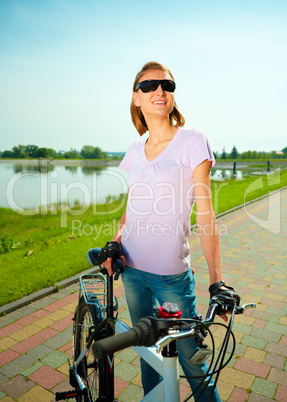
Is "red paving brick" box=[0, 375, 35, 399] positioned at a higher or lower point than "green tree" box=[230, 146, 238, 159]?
lower

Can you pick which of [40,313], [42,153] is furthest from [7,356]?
[42,153]

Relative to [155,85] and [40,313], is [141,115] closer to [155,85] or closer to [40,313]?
[155,85]

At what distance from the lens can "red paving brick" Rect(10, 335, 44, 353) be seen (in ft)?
10.3

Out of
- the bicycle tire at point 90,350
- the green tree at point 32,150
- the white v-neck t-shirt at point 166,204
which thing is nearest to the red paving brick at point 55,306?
the bicycle tire at point 90,350

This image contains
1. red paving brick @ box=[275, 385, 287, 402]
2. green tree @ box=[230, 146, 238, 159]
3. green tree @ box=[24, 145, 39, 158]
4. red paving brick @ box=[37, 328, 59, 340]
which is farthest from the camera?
green tree @ box=[230, 146, 238, 159]

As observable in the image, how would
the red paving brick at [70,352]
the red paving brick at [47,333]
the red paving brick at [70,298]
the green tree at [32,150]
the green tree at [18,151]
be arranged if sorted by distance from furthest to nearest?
the green tree at [18,151] → the green tree at [32,150] → the red paving brick at [70,298] → the red paving brick at [47,333] → the red paving brick at [70,352]

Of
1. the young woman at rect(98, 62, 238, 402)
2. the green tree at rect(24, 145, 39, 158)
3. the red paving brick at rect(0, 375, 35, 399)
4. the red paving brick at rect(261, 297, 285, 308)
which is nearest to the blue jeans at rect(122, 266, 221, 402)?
the young woman at rect(98, 62, 238, 402)

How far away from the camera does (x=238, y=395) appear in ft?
8.52

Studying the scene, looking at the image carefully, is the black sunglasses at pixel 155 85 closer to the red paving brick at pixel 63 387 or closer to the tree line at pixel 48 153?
the red paving brick at pixel 63 387

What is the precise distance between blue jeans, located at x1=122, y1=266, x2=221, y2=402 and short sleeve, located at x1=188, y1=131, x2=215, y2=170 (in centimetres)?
60

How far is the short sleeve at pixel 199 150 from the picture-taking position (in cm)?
159

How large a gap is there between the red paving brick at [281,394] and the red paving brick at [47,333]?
2106 millimetres

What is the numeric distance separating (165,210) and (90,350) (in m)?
1.06

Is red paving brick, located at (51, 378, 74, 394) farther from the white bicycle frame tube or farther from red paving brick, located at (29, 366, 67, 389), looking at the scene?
the white bicycle frame tube
